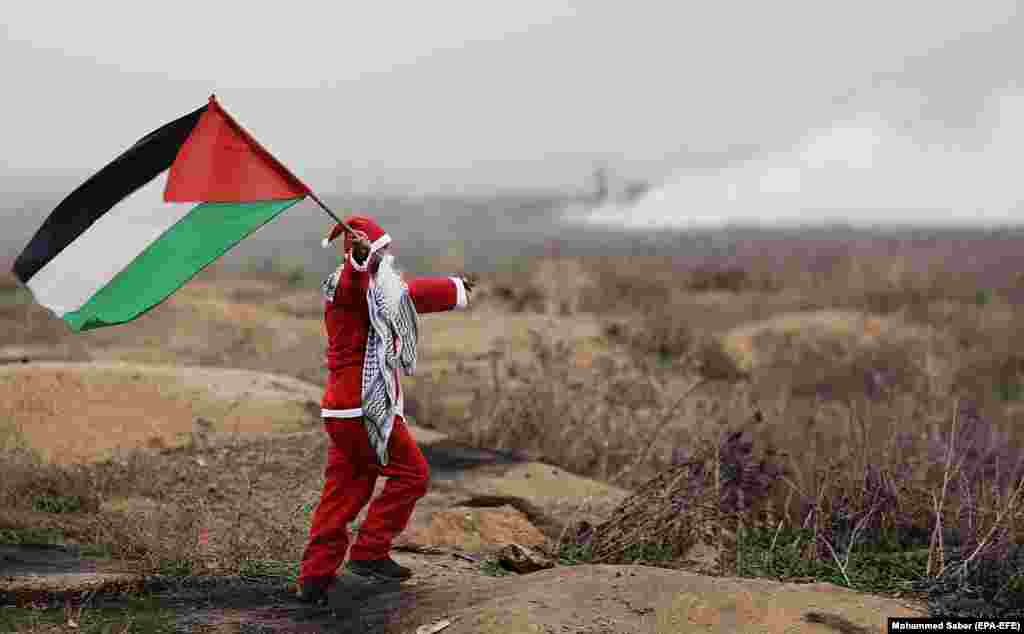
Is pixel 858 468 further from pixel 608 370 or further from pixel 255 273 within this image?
pixel 255 273

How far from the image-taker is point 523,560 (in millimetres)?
5691

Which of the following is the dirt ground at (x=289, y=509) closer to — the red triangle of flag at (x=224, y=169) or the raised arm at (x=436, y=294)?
the raised arm at (x=436, y=294)

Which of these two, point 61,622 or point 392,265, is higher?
point 392,265

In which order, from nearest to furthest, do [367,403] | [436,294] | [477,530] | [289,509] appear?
[367,403], [436,294], [477,530], [289,509]

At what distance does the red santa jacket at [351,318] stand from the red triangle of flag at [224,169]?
17.7 inches

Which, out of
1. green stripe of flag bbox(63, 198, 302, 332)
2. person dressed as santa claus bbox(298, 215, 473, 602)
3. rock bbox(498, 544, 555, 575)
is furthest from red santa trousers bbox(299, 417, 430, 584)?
green stripe of flag bbox(63, 198, 302, 332)

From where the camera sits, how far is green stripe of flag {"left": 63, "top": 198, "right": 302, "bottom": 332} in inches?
200

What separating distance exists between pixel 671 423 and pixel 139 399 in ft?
12.8

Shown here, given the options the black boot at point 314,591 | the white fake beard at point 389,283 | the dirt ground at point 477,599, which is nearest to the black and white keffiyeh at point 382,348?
the white fake beard at point 389,283

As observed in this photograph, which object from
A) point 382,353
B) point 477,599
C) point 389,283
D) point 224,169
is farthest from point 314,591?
point 224,169

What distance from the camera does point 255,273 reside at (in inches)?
1161

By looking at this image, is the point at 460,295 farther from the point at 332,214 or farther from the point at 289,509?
the point at 289,509

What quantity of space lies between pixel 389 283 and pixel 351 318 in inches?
9.3

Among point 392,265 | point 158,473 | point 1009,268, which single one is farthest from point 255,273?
point 392,265
